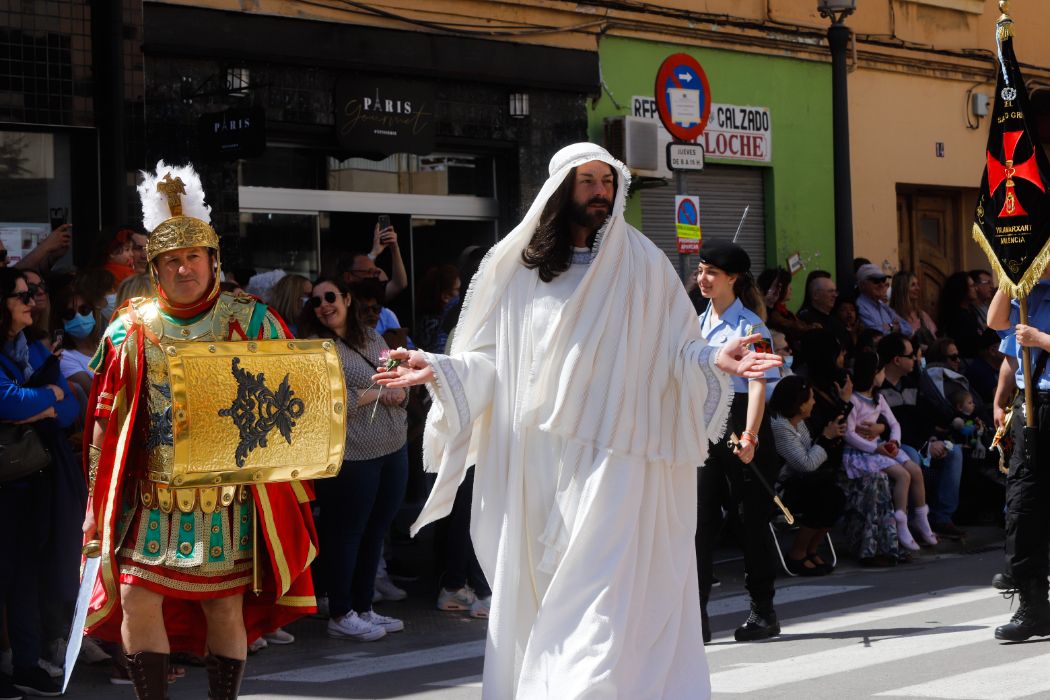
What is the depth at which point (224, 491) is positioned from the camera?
19.7 ft

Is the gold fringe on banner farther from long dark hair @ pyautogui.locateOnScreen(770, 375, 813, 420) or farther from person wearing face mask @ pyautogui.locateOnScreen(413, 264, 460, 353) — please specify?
person wearing face mask @ pyautogui.locateOnScreen(413, 264, 460, 353)

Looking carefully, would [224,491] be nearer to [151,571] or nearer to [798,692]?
[151,571]

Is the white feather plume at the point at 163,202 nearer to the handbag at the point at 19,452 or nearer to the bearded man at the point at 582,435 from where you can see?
the bearded man at the point at 582,435

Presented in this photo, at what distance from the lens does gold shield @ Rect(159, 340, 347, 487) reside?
5.87m

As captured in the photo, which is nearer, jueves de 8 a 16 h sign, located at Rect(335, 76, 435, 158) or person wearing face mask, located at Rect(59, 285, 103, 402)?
person wearing face mask, located at Rect(59, 285, 103, 402)

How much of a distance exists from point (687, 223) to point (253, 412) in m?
7.52

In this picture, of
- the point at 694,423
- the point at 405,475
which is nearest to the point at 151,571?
the point at 694,423

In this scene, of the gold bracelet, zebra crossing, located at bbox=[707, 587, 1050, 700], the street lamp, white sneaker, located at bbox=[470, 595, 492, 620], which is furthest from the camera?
the street lamp

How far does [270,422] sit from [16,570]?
247 cm

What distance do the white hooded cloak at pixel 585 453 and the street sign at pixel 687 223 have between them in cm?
665

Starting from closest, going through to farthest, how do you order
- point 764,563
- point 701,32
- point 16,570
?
1. point 16,570
2. point 764,563
3. point 701,32

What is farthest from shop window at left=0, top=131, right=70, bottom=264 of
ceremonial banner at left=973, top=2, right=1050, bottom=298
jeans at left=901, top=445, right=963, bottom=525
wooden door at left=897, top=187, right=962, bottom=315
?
wooden door at left=897, top=187, right=962, bottom=315

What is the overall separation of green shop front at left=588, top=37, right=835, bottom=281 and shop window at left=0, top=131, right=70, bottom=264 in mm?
5300

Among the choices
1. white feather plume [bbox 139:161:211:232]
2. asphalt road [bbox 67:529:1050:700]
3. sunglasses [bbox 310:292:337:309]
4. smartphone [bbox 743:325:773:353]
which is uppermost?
white feather plume [bbox 139:161:211:232]
